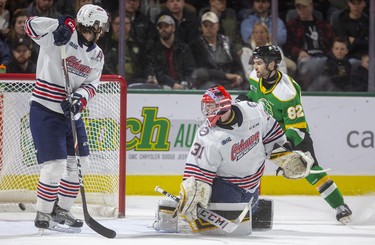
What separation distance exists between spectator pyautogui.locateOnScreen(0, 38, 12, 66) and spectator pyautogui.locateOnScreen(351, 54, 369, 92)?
2.71m

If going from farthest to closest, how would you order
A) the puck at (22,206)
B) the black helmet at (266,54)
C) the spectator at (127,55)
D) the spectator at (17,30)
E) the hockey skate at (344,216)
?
1. the spectator at (127,55)
2. the spectator at (17,30)
3. the puck at (22,206)
4. the hockey skate at (344,216)
5. the black helmet at (266,54)

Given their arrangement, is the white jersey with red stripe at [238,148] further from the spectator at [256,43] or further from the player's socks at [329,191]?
the spectator at [256,43]

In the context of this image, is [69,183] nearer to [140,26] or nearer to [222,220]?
[222,220]

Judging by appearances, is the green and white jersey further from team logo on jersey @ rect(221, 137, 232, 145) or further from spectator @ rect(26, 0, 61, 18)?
spectator @ rect(26, 0, 61, 18)

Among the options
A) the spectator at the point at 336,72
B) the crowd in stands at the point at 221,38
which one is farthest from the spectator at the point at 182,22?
the spectator at the point at 336,72

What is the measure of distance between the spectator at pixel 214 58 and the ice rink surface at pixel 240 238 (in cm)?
116

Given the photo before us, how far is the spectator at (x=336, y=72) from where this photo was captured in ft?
26.3

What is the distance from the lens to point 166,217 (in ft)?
17.4

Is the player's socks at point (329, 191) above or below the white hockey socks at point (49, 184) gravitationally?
below

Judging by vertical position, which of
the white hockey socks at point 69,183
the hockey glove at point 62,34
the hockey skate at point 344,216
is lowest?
the hockey skate at point 344,216

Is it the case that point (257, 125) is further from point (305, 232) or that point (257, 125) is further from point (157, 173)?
point (157, 173)

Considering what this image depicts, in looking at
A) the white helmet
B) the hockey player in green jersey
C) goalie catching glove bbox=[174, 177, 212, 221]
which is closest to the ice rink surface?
goalie catching glove bbox=[174, 177, 212, 221]

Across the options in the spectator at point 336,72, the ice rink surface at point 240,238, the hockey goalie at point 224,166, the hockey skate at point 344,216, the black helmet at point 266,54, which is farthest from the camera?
the spectator at point 336,72

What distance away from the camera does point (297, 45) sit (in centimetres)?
808
